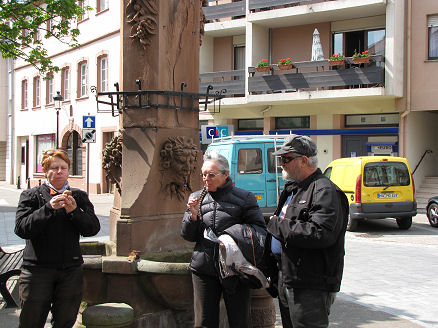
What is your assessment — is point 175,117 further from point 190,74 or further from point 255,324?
point 255,324

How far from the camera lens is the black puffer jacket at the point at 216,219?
13.1 ft

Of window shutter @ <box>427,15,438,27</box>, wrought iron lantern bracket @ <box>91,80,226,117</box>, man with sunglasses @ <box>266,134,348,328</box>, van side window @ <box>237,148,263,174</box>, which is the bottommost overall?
man with sunglasses @ <box>266,134,348,328</box>

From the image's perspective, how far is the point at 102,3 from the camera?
28.0m

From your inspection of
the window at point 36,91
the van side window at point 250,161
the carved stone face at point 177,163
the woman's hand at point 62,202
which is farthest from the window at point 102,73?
the woman's hand at point 62,202

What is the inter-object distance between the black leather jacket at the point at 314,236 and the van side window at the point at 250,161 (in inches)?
431

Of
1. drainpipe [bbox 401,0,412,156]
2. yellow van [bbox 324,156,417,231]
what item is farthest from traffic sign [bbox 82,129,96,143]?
drainpipe [bbox 401,0,412,156]

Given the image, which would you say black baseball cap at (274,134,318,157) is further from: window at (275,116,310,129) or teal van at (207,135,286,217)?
window at (275,116,310,129)

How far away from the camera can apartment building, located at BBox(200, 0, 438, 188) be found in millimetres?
20531

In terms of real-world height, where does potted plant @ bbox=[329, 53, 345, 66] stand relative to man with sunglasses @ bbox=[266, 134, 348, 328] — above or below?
above

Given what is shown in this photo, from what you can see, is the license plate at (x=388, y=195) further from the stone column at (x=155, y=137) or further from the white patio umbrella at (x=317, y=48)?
the stone column at (x=155, y=137)

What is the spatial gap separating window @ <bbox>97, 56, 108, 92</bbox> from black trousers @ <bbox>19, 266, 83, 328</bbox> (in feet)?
80.7

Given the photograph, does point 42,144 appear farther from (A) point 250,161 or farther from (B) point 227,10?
(A) point 250,161

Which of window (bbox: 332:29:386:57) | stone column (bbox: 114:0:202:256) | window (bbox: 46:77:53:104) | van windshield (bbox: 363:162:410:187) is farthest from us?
window (bbox: 46:77:53:104)

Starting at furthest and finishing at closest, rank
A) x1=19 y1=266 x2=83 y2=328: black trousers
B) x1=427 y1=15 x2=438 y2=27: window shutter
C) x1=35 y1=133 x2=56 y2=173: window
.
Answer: x1=35 y1=133 x2=56 y2=173: window → x1=427 y1=15 x2=438 y2=27: window shutter → x1=19 y1=266 x2=83 y2=328: black trousers
